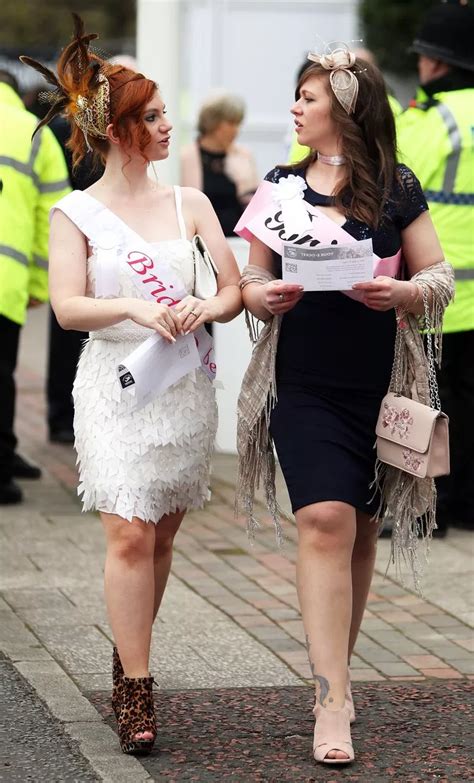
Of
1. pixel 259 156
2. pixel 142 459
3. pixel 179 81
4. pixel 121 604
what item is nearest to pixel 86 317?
pixel 142 459

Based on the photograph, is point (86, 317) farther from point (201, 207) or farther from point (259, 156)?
point (259, 156)

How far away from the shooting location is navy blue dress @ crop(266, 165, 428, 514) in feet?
14.3

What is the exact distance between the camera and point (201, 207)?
4547 mm

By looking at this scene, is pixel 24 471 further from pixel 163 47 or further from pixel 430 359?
pixel 430 359

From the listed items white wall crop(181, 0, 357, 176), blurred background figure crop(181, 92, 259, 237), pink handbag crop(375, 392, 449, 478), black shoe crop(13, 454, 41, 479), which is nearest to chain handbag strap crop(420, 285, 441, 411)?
pink handbag crop(375, 392, 449, 478)

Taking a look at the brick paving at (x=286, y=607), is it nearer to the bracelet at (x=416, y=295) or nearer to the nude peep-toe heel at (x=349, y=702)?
the nude peep-toe heel at (x=349, y=702)

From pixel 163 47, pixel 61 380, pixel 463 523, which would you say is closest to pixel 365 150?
pixel 463 523

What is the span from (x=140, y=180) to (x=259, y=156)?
10259 millimetres

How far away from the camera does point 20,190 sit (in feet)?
24.5

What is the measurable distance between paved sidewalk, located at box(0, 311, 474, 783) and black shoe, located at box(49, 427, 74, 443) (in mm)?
1658

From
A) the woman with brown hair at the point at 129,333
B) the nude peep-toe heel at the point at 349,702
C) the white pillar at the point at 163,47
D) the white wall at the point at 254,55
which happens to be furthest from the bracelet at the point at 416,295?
the white wall at the point at 254,55

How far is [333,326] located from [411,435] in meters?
0.37

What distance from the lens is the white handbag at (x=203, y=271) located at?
175 inches

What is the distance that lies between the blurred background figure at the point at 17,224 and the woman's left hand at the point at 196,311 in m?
3.09
